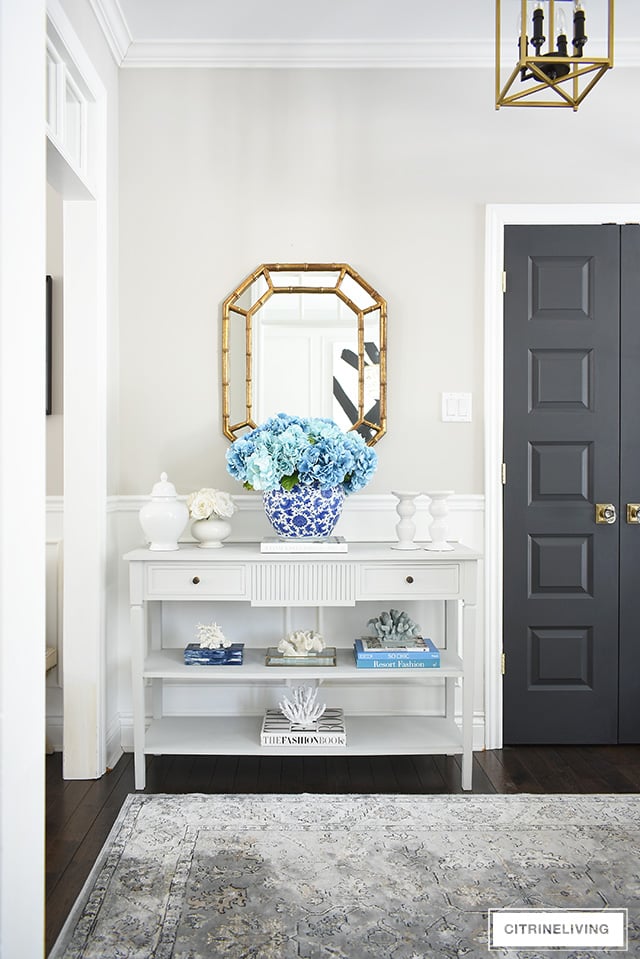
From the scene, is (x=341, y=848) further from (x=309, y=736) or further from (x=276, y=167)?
(x=276, y=167)

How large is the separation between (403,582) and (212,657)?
75 centimetres

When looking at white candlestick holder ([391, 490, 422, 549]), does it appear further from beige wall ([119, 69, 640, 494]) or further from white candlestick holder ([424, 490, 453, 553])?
beige wall ([119, 69, 640, 494])

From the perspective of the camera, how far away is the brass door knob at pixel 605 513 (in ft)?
10.3

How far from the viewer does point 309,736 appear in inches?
108

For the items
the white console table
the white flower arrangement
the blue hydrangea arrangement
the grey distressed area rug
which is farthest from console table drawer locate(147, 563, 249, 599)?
the grey distressed area rug

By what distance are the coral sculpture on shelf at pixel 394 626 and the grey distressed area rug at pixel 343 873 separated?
0.57 meters

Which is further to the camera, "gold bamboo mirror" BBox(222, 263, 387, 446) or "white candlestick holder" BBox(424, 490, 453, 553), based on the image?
"gold bamboo mirror" BBox(222, 263, 387, 446)

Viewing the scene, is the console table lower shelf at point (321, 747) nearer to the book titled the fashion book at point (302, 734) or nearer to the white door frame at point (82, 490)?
the book titled the fashion book at point (302, 734)

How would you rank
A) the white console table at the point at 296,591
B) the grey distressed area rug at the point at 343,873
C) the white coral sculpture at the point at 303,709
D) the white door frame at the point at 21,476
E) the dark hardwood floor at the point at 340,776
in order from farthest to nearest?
the white coral sculpture at the point at 303,709, the white console table at the point at 296,591, the dark hardwood floor at the point at 340,776, the grey distressed area rug at the point at 343,873, the white door frame at the point at 21,476

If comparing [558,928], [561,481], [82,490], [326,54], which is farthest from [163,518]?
[326,54]

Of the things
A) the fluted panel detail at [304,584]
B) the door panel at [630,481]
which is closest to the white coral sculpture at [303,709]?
the fluted panel detail at [304,584]

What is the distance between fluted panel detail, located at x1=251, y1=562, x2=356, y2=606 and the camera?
270 cm

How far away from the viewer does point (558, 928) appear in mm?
1845

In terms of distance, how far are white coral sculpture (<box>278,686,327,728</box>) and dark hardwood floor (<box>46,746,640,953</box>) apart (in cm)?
22
